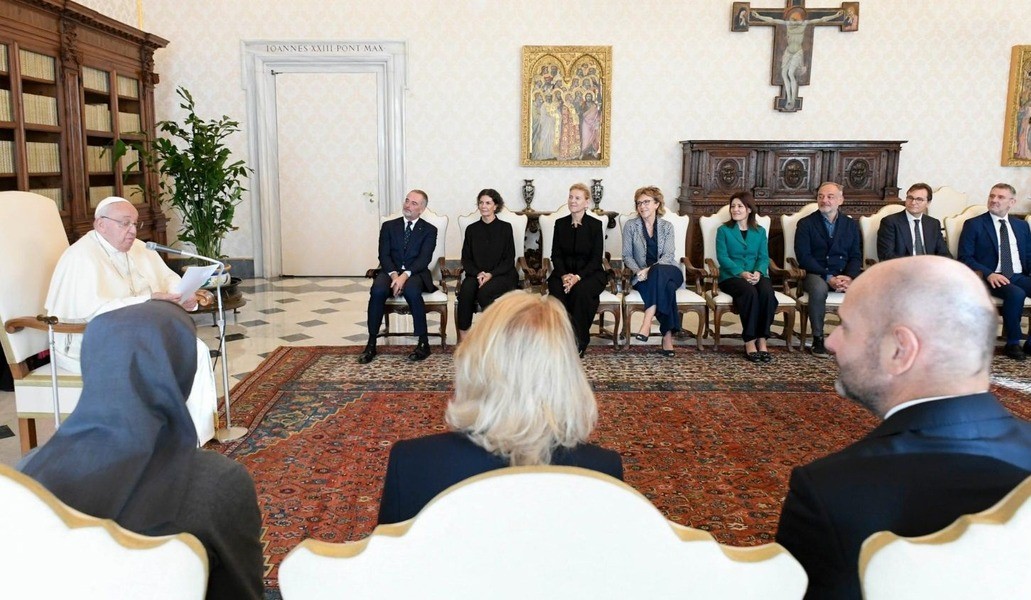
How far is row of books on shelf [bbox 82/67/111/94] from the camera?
7.03 metres

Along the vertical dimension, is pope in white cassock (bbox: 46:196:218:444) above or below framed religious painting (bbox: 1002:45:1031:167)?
below

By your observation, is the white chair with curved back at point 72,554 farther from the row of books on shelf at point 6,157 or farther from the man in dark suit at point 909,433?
the row of books on shelf at point 6,157

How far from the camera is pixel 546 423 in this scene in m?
1.49

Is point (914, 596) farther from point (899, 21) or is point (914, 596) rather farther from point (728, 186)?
point (899, 21)

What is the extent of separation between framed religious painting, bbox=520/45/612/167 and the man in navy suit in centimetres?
412

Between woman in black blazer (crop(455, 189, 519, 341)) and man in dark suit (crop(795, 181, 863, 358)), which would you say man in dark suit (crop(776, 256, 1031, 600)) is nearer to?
woman in black blazer (crop(455, 189, 519, 341))

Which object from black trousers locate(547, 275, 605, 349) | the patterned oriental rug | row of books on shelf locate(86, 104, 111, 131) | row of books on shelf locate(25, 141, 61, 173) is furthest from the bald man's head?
row of books on shelf locate(86, 104, 111, 131)

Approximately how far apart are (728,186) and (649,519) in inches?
329

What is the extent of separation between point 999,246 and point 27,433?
679cm

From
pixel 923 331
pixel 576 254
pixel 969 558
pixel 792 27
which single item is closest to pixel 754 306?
pixel 576 254

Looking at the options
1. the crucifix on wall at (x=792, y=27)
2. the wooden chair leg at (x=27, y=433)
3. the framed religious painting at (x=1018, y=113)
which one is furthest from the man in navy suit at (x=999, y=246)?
the wooden chair leg at (x=27, y=433)

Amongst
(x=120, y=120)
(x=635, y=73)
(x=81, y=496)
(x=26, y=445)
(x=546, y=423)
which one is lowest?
(x=26, y=445)

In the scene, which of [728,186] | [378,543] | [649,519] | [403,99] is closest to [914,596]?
[649,519]

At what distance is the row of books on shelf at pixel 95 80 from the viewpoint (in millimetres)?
7033
